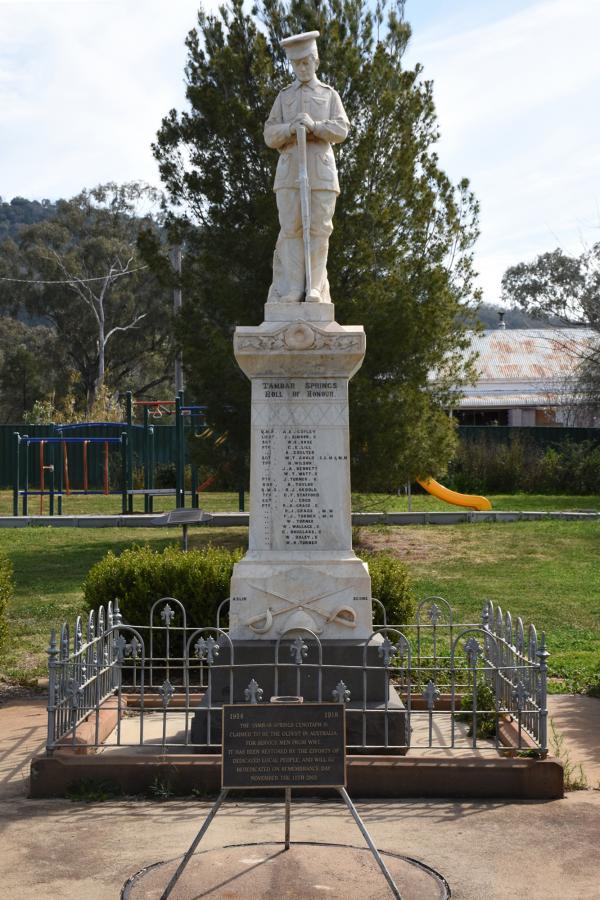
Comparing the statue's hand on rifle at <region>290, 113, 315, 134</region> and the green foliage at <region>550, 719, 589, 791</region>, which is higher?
the statue's hand on rifle at <region>290, 113, 315, 134</region>

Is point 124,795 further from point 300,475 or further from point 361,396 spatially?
point 361,396

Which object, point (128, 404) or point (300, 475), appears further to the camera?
point (128, 404)

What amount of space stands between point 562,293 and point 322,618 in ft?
105

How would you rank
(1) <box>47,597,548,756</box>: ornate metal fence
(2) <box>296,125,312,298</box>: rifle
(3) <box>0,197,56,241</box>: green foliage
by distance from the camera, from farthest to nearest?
(3) <box>0,197,56,241</box>: green foliage → (2) <box>296,125,312,298</box>: rifle → (1) <box>47,597,548,756</box>: ornate metal fence

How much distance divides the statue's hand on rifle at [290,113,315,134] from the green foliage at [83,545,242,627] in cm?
413

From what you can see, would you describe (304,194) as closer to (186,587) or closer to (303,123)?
(303,123)

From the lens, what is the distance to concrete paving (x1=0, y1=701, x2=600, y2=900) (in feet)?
17.7

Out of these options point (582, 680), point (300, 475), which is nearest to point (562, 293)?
point (582, 680)

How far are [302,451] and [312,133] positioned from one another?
2.40 meters

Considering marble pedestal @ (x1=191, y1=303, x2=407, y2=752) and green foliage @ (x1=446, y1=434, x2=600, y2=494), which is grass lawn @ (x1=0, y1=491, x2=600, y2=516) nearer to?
green foliage @ (x1=446, y1=434, x2=600, y2=494)

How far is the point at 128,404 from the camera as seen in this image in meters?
26.0

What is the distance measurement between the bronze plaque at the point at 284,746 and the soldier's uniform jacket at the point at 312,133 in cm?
454

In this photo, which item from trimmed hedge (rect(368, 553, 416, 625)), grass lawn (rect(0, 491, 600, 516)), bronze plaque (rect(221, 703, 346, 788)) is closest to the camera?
bronze plaque (rect(221, 703, 346, 788))

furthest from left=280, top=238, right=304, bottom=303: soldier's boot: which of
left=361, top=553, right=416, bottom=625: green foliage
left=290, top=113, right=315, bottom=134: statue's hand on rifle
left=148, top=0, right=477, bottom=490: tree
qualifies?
left=148, top=0, right=477, bottom=490: tree
